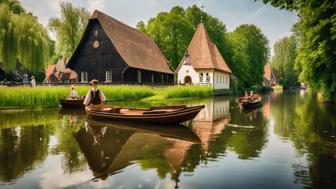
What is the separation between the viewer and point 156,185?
612 centimetres

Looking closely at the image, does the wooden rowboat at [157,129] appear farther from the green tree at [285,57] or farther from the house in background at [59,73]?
the green tree at [285,57]

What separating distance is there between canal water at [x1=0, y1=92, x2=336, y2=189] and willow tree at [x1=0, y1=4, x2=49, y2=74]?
20891mm

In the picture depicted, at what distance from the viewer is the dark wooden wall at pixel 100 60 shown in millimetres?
37000

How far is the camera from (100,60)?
38.1m

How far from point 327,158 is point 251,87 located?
5875 cm

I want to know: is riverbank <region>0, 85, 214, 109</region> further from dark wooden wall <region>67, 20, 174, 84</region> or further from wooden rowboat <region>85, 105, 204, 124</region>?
wooden rowboat <region>85, 105, 204, 124</region>

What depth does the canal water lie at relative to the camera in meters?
6.38

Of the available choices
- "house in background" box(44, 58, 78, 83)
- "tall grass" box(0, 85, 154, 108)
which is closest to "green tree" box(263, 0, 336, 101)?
"tall grass" box(0, 85, 154, 108)

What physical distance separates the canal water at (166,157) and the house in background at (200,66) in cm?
3486

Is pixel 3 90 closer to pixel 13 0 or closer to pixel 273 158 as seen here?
pixel 273 158

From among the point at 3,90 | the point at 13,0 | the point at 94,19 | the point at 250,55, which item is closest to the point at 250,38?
the point at 250,55

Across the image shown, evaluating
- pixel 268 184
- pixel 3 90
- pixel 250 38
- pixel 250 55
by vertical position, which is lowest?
pixel 268 184

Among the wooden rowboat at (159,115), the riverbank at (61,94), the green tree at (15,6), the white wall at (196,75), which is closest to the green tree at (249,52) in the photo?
the white wall at (196,75)

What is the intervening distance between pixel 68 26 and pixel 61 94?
1316 inches
